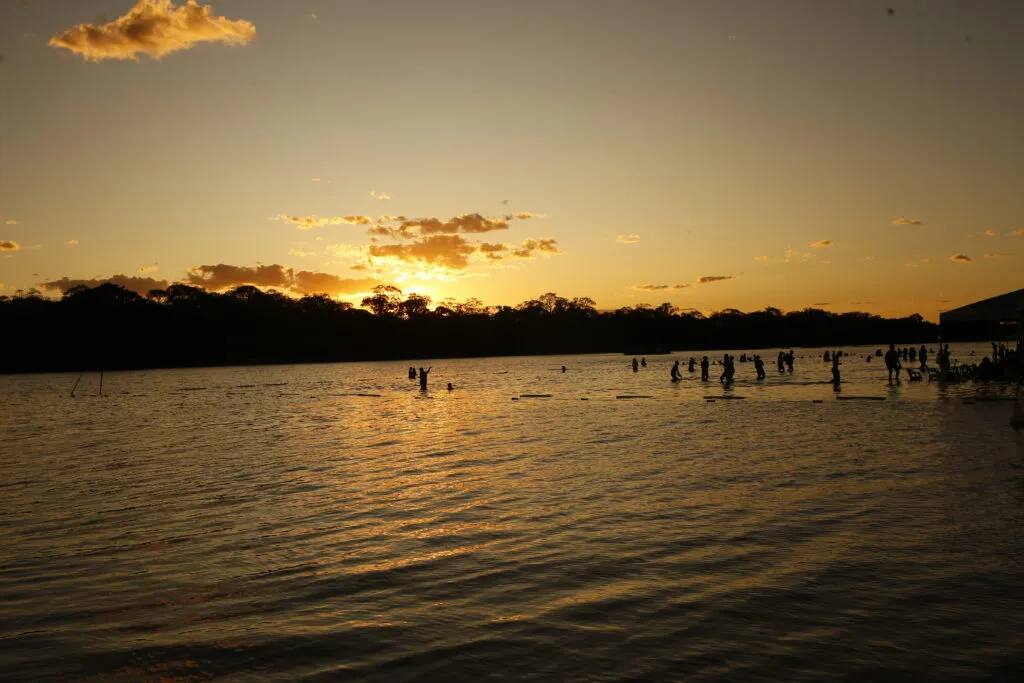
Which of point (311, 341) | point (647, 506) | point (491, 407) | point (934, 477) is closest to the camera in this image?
point (647, 506)

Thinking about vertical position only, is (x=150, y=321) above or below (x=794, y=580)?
above

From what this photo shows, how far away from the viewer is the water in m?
6.08

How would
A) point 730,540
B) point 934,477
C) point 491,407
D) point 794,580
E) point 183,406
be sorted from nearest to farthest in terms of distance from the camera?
point 794,580 → point 730,540 → point 934,477 → point 491,407 → point 183,406

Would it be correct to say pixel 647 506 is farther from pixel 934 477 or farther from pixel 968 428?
pixel 968 428

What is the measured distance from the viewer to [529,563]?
895 centimetres

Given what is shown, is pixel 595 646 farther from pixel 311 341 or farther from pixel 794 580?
pixel 311 341

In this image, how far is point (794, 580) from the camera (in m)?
7.93

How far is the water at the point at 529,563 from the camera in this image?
6.08 meters

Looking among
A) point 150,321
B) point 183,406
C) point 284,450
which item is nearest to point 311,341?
point 150,321

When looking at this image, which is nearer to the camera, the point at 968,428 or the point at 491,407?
the point at 968,428

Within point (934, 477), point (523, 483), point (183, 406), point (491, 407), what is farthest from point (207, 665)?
point (183, 406)

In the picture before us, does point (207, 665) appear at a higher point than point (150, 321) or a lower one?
lower

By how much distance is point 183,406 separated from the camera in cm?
4544

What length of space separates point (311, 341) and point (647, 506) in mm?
182714
